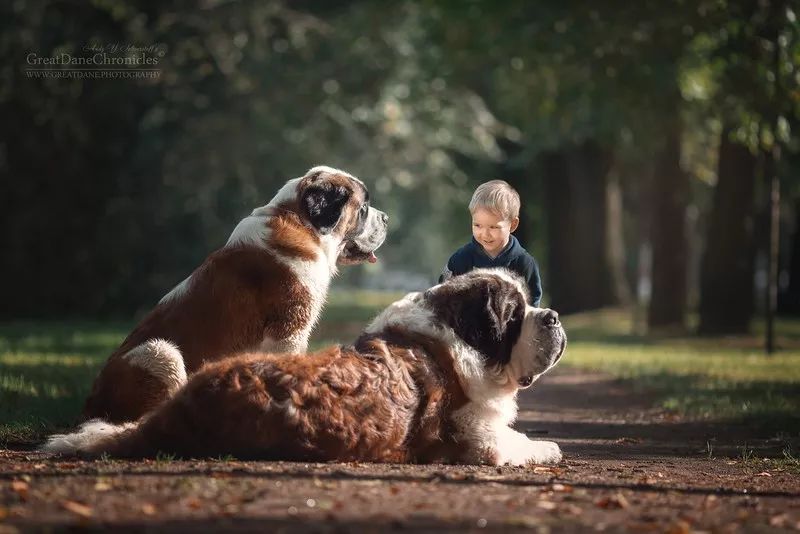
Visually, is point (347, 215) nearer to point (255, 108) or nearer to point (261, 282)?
point (261, 282)

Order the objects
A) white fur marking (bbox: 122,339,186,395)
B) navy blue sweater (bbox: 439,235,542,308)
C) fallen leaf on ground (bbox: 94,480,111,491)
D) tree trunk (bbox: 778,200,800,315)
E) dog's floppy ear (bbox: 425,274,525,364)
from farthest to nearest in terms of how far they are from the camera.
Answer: tree trunk (bbox: 778,200,800,315) < navy blue sweater (bbox: 439,235,542,308) < white fur marking (bbox: 122,339,186,395) < dog's floppy ear (bbox: 425,274,525,364) < fallen leaf on ground (bbox: 94,480,111,491)

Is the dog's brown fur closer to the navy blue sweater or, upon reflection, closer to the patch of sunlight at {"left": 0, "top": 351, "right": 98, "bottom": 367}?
the navy blue sweater

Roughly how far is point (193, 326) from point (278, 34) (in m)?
21.3

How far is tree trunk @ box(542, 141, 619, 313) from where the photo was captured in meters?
31.3

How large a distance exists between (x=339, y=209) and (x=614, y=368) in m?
8.21

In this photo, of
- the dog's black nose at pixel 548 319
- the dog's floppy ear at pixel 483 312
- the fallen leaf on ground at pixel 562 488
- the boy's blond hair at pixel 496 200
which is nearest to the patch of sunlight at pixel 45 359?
the boy's blond hair at pixel 496 200

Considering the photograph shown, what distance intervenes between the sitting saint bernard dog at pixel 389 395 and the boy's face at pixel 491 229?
1.17 metres

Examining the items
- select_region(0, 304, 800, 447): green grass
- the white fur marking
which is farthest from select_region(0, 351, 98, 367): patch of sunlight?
the white fur marking

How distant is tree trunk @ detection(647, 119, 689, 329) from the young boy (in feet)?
59.7

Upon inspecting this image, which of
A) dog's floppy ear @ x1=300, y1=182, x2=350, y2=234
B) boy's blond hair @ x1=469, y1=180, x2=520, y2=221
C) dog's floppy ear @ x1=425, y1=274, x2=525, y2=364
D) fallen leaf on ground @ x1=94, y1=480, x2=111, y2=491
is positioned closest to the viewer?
fallen leaf on ground @ x1=94, y1=480, x2=111, y2=491

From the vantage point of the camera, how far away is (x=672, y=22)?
18359 mm

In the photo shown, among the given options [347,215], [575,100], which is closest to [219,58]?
[575,100]

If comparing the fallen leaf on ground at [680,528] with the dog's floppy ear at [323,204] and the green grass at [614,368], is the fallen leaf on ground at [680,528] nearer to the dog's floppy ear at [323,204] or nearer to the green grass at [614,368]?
the dog's floppy ear at [323,204]

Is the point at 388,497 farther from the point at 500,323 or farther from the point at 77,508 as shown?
the point at 500,323
